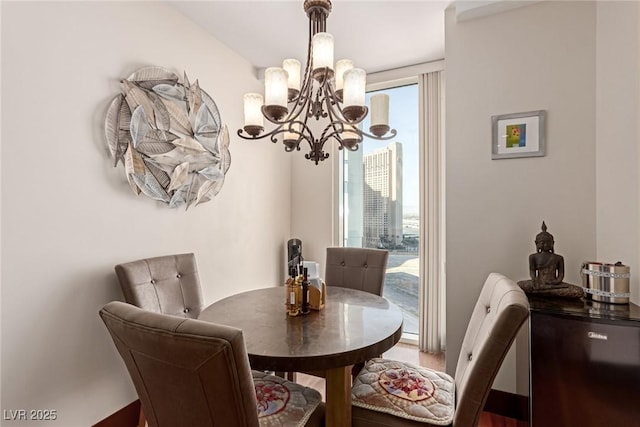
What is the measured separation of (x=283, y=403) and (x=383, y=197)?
7.76 ft

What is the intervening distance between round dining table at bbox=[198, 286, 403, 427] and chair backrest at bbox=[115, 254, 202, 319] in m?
0.38

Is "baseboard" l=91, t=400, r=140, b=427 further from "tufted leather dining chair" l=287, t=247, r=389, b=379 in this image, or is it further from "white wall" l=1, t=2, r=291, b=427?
"tufted leather dining chair" l=287, t=247, r=389, b=379

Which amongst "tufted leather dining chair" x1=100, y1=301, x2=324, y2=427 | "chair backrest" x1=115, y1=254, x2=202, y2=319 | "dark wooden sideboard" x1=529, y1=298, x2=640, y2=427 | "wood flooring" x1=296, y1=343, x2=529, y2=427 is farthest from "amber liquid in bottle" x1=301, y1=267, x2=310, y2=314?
"dark wooden sideboard" x1=529, y1=298, x2=640, y2=427

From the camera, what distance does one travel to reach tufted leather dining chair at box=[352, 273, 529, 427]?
3.46 feet

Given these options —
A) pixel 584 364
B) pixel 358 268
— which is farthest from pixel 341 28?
pixel 584 364

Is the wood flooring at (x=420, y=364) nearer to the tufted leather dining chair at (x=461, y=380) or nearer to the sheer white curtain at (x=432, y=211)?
the sheer white curtain at (x=432, y=211)

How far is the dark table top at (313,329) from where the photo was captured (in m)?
1.11

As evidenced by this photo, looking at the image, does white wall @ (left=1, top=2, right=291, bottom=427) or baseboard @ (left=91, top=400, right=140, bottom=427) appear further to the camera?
baseboard @ (left=91, top=400, right=140, bottom=427)

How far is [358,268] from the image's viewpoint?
242cm

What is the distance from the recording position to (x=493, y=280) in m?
1.48

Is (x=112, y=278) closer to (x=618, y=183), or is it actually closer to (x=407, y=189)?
(x=407, y=189)

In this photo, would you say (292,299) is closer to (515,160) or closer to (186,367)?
(186,367)

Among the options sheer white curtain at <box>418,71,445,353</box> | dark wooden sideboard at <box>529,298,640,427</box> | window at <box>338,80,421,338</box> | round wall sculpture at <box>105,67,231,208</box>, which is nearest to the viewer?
dark wooden sideboard at <box>529,298,640,427</box>

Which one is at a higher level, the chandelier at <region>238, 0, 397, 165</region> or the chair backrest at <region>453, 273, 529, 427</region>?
the chandelier at <region>238, 0, 397, 165</region>
